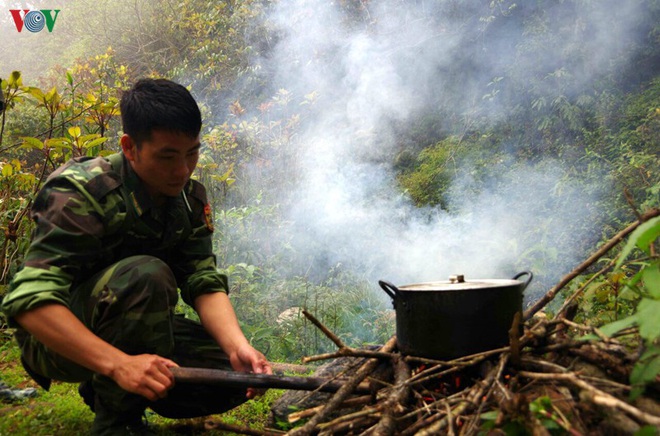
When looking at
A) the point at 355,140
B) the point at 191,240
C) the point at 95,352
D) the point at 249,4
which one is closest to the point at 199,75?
the point at 249,4

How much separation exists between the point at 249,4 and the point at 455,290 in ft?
33.7

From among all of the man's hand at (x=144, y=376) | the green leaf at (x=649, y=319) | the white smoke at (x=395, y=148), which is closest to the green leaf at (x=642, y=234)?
the green leaf at (x=649, y=319)

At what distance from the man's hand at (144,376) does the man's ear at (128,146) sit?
0.96 meters

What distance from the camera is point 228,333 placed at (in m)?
2.58

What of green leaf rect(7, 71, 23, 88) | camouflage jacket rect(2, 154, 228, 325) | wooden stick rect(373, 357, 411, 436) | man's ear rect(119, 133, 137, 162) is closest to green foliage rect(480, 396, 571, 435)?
wooden stick rect(373, 357, 411, 436)

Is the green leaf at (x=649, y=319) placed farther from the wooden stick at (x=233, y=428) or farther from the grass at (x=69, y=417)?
the grass at (x=69, y=417)

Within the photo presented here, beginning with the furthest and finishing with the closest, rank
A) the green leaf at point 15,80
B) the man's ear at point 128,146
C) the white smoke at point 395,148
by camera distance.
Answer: the white smoke at point 395,148, the green leaf at point 15,80, the man's ear at point 128,146

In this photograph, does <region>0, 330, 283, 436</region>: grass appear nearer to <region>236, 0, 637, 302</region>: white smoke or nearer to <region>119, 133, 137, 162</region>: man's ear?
<region>119, 133, 137, 162</region>: man's ear

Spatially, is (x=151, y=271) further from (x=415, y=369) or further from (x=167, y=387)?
(x=415, y=369)

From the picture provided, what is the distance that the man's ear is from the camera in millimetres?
2436

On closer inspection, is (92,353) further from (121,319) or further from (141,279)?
(141,279)

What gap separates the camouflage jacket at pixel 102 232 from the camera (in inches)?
81.4

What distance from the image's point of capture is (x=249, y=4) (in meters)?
10.9

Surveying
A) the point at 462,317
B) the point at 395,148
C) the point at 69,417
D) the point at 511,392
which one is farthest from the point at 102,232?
the point at 395,148
